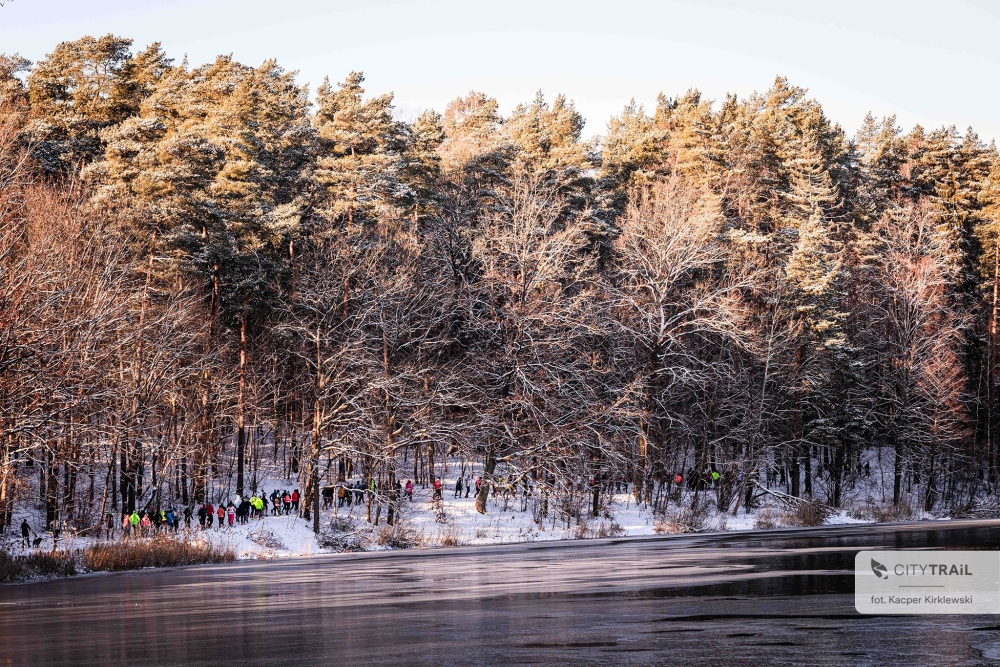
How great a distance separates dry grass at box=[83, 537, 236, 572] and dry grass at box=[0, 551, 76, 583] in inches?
35.5

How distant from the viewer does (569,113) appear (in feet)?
262

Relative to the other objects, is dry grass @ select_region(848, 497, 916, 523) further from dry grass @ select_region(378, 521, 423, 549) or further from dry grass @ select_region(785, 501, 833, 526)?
dry grass @ select_region(378, 521, 423, 549)

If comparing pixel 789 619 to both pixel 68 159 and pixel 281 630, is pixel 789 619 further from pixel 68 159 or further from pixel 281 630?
pixel 68 159

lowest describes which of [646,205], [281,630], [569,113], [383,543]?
[383,543]

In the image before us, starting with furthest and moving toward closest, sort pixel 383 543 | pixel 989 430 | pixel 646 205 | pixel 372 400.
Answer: pixel 989 430 → pixel 646 205 → pixel 372 400 → pixel 383 543

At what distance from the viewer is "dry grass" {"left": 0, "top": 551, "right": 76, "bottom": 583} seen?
27.5 meters

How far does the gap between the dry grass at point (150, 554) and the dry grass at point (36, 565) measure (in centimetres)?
90

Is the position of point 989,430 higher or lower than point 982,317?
lower

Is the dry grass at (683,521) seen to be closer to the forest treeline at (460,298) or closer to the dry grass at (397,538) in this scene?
the forest treeline at (460,298)

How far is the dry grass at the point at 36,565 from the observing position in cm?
2750

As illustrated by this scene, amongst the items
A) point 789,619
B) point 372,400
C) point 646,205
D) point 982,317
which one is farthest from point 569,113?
point 789,619

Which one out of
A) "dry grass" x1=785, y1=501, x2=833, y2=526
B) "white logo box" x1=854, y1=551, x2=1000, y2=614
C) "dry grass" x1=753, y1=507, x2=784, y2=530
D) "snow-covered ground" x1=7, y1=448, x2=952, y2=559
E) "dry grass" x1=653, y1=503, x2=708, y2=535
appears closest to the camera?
"white logo box" x1=854, y1=551, x2=1000, y2=614

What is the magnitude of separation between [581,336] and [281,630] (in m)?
36.6

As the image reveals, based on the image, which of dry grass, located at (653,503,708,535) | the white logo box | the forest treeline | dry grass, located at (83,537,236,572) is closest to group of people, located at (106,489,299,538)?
the forest treeline
